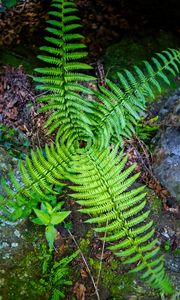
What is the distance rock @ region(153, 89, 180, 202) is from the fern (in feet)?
1.44

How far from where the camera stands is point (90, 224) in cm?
395

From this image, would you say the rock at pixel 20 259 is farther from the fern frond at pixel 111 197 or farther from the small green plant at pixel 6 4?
the small green plant at pixel 6 4

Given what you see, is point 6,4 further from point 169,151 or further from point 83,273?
point 83,273

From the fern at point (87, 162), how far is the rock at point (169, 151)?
44cm

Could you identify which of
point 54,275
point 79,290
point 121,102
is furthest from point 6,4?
point 79,290

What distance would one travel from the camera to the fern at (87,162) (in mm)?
3465

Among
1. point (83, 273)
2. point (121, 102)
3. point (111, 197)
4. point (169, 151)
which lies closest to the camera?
point (111, 197)

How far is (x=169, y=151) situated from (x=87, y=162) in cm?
113

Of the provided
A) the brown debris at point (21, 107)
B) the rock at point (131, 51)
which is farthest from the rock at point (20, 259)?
the rock at point (131, 51)

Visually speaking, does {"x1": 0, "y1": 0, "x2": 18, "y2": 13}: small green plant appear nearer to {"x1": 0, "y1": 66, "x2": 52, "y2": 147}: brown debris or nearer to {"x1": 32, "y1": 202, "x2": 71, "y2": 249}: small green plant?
{"x1": 0, "y1": 66, "x2": 52, "y2": 147}: brown debris

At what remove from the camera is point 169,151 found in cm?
439

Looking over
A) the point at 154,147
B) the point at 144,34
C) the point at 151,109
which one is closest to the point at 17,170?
the point at 154,147

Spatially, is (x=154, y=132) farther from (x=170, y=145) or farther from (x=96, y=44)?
(x=96, y=44)

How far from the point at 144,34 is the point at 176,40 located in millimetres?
518
